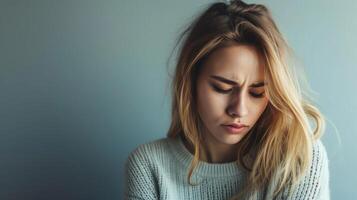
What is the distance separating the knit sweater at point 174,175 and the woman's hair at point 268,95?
0.07ft

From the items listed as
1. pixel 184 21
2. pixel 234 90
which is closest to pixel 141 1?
pixel 184 21

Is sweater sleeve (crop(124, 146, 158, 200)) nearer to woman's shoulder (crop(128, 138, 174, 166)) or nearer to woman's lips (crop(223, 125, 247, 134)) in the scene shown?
woman's shoulder (crop(128, 138, 174, 166))

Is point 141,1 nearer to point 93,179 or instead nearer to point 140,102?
point 140,102

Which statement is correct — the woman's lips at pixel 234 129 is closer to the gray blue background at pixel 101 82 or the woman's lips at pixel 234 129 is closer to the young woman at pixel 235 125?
the young woman at pixel 235 125

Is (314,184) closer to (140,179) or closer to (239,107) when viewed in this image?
(239,107)

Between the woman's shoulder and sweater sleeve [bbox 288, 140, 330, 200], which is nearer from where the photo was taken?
sweater sleeve [bbox 288, 140, 330, 200]

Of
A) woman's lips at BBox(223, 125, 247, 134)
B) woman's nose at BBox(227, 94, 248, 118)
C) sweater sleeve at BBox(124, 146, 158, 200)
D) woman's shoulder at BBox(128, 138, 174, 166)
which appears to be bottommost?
sweater sleeve at BBox(124, 146, 158, 200)

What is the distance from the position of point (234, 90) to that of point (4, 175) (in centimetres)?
66

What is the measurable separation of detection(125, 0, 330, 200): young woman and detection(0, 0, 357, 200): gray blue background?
0.35 feet

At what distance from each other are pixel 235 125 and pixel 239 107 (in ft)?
0.14

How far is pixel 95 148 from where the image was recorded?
42.7 inches

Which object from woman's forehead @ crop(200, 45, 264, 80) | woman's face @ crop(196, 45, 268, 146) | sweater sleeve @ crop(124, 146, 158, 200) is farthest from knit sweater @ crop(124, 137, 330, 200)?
woman's forehead @ crop(200, 45, 264, 80)

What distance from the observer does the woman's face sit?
2.53 ft

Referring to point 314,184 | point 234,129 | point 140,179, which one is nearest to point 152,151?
point 140,179
